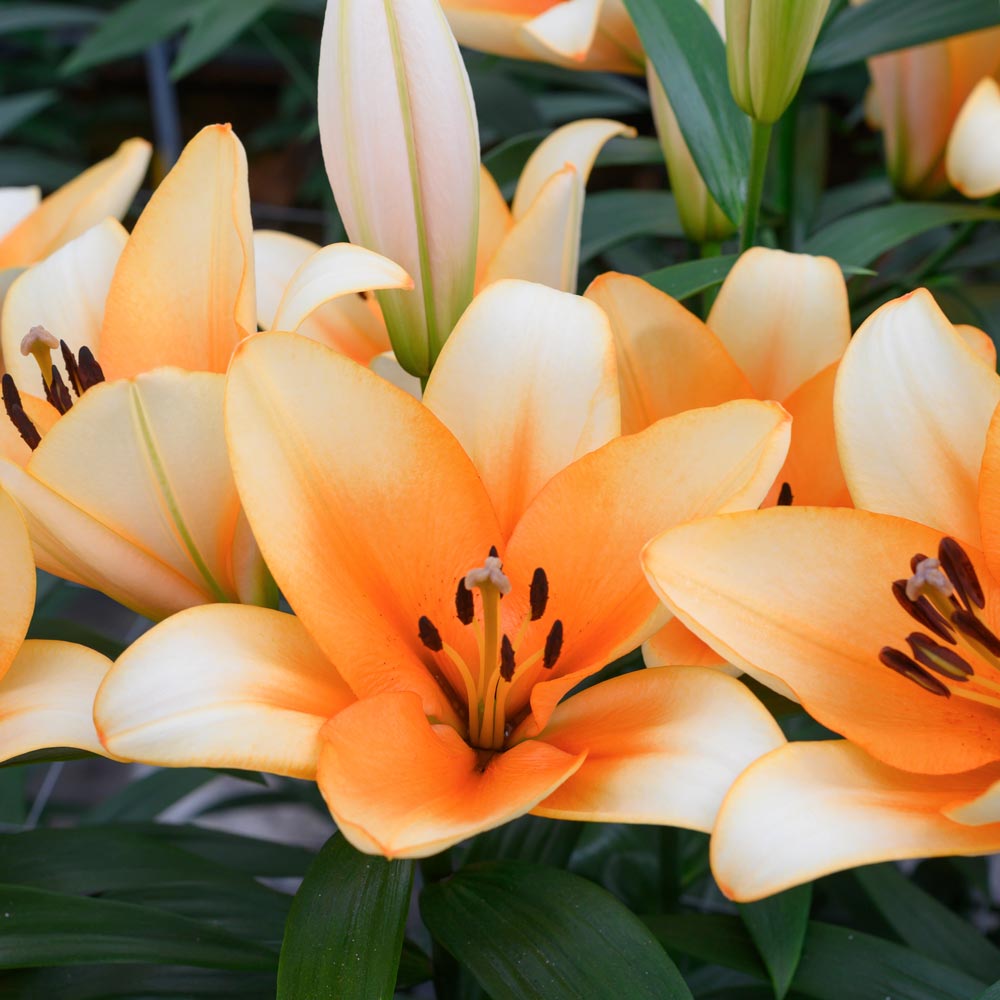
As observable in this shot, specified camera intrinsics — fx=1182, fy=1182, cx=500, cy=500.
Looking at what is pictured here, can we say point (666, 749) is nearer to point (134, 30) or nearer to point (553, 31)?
point (553, 31)

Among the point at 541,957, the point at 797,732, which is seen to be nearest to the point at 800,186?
the point at 797,732

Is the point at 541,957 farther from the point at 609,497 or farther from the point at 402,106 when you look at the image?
the point at 402,106

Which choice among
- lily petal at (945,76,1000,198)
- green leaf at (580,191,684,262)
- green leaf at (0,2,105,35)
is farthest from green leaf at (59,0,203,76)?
lily petal at (945,76,1000,198)

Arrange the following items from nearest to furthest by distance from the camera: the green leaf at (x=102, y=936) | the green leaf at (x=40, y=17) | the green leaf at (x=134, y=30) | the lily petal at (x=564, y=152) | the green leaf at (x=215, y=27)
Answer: the green leaf at (x=102, y=936)
the lily petal at (x=564, y=152)
the green leaf at (x=215, y=27)
the green leaf at (x=134, y=30)
the green leaf at (x=40, y=17)

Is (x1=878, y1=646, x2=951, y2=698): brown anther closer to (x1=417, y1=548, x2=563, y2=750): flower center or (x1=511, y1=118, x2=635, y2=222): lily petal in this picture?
(x1=417, y1=548, x2=563, y2=750): flower center

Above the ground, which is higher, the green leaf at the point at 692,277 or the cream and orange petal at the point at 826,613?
the green leaf at the point at 692,277

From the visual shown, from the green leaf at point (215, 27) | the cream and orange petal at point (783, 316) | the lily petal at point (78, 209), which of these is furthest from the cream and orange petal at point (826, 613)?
the green leaf at point (215, 27)

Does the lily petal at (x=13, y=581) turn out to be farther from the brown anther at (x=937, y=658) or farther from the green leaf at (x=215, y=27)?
the green leaf at (x=215, y=27)

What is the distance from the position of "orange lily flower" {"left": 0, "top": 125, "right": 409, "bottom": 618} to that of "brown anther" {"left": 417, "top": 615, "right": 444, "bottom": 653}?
0.07 meters

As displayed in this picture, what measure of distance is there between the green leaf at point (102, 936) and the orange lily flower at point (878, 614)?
251 millimetres

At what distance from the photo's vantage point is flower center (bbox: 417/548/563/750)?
0.39m

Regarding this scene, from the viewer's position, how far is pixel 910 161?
74 cm

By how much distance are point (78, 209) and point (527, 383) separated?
286mm

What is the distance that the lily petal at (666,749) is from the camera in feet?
1.10
